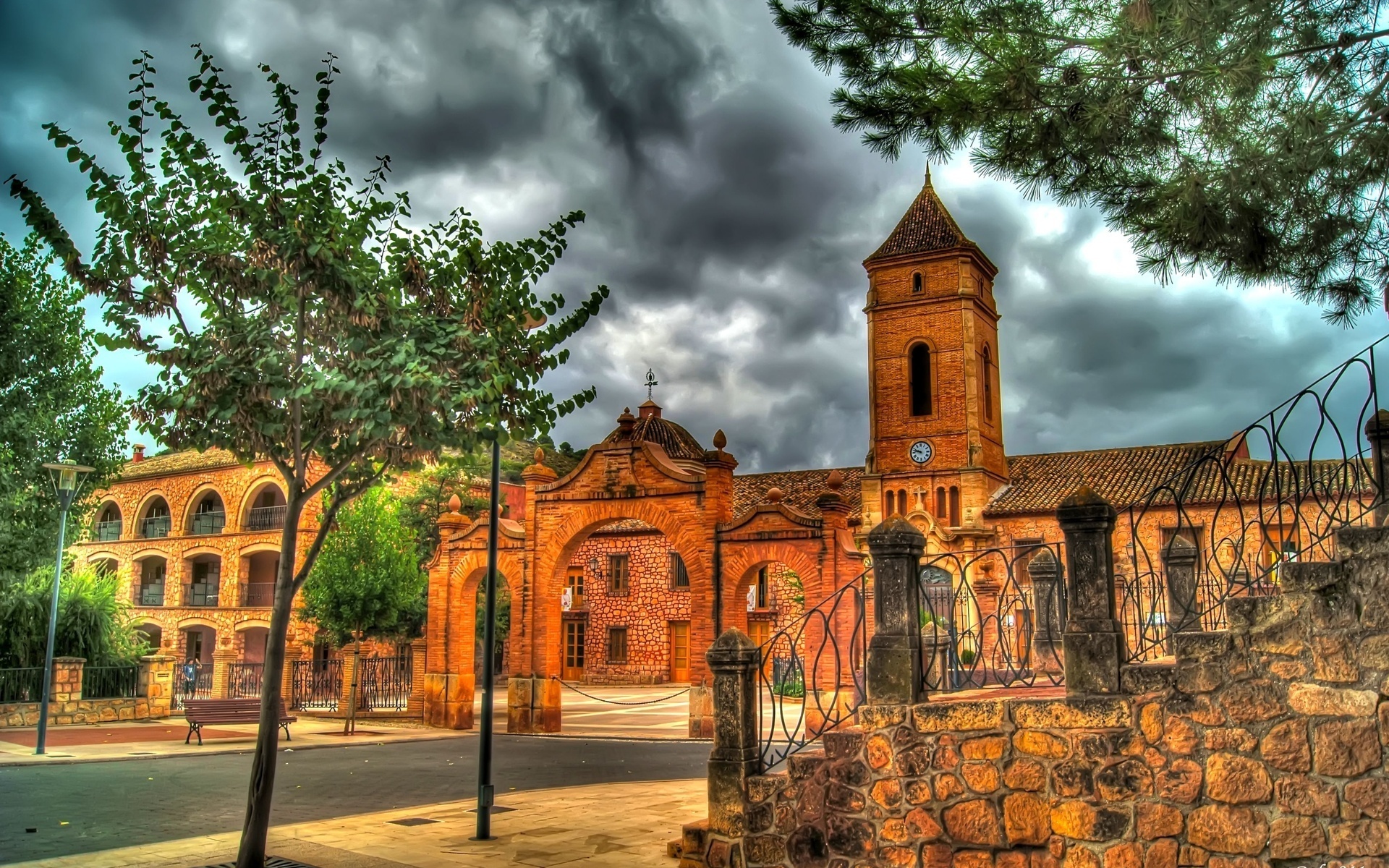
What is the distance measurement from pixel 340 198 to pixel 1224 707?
22.5 ft

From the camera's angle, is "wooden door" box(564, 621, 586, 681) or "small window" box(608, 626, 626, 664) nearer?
"small window" box(608, 626, 626, 664)

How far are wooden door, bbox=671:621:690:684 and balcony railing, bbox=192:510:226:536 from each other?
57.2ft

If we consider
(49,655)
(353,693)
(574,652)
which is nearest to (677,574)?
(574,652)

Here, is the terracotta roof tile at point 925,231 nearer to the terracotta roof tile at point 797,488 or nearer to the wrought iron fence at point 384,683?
the terracotta roof tile at point 797,488

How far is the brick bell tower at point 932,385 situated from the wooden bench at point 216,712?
20.6 m

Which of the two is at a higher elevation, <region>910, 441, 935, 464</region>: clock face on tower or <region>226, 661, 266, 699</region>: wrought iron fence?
<region>910, 441, 935, 464</region>: clock face on tower

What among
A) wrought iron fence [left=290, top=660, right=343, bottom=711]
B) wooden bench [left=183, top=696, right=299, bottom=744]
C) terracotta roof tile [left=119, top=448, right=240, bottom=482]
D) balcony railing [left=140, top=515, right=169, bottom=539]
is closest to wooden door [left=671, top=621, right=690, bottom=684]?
wrought iron fence [left=290, top=660, right=343, bottom=711]

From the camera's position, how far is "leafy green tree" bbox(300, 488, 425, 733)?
21.9 m

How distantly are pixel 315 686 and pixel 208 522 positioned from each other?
16.4 meters

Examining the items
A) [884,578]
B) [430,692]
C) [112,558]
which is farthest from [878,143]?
[112,558]

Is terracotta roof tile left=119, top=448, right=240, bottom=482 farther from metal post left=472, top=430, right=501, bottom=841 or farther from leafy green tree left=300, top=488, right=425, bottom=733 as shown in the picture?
metal post left=472, top=430, right=501, bottom=841

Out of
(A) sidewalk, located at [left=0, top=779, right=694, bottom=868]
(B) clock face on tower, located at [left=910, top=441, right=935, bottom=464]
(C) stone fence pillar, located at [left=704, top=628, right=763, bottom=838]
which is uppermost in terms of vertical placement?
(B) clock face on tower, located at [left=910, top=441, right=935, bottom=464]

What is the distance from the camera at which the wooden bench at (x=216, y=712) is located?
16.9 m

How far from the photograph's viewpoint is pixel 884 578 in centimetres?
725
